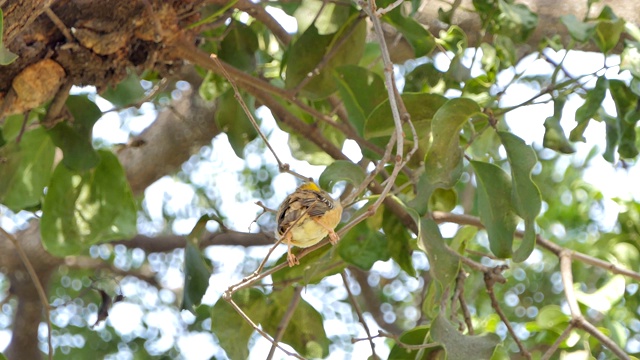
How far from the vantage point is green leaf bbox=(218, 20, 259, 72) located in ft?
5.84

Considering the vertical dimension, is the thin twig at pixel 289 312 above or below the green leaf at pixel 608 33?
below

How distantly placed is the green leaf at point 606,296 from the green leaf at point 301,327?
18.1 inches

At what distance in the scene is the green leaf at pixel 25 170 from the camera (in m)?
1.67

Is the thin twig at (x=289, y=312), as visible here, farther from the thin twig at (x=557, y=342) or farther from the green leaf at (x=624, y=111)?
the green leaf at (x=624, y=111)

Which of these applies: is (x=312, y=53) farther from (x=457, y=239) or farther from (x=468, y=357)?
(x=468, y=357)

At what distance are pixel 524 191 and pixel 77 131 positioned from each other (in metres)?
0.79

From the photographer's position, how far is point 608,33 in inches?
58.8

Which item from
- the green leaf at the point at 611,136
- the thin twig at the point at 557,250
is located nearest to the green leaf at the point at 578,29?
the green leaf at the point at 611,136

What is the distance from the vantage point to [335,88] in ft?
5.36

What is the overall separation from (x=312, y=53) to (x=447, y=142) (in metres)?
0.41

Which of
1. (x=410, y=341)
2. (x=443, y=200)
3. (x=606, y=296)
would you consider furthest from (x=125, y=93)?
(x=606, y=296)

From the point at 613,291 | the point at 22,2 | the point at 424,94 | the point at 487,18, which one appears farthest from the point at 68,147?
the point at 613,291

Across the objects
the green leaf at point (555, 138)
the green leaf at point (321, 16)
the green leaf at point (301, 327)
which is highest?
the green leaf at point (321, 16)

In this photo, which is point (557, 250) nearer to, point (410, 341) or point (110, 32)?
point (410, 341)
